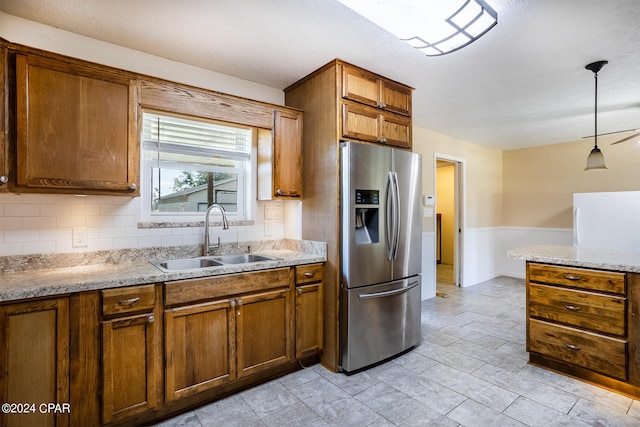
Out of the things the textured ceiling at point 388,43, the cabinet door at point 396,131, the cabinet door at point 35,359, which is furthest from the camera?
the cabinet door at point 396,131

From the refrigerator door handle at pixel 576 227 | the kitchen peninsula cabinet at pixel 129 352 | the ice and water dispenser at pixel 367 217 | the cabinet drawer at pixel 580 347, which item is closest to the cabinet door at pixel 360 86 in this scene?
the ice and water dispenser at pixel 367 217

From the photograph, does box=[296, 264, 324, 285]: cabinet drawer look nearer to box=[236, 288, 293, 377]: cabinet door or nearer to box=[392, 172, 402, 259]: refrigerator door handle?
box=[236, 288, 293, 377]: cabinet door

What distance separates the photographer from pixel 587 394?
2.17 metres

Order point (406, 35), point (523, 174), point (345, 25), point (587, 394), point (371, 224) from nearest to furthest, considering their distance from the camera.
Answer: point (406, 35), point (345, 25), point (587, 394), point (371, 224), point (523, 174)

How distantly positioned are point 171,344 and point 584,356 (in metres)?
2.84

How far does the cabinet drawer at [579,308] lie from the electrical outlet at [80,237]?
3.33 metres

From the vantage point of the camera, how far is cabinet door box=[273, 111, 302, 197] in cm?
267

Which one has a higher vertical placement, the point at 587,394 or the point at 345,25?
the point at 345,25

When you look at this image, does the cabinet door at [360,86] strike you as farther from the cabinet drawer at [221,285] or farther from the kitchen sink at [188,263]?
the kitchen sink at [188,263]

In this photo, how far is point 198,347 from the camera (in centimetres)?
201

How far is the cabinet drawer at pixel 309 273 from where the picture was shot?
2.47 meters

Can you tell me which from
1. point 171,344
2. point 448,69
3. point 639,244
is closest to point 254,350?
Result: point 171,344

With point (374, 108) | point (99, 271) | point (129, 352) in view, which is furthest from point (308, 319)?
point (374, 108)

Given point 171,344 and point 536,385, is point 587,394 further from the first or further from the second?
point 171,344
